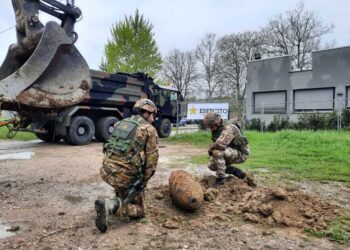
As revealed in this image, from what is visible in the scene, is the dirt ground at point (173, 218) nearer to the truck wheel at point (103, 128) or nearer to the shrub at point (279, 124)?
the truck wheel at point (103, 128)

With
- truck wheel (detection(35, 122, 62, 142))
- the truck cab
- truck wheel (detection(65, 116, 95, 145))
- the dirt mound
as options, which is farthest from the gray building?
the dirt mound

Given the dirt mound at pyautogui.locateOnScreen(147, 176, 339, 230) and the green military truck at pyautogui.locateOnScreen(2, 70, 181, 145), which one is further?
the green military truck at pyautogui.locateOnScreen(2, 70, 181, 145)

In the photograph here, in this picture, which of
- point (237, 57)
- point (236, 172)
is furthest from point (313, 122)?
point (237, 57)

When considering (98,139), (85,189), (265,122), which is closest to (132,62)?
(265,122)

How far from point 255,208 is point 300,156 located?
5426mm

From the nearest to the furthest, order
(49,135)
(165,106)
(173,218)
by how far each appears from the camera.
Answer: (173,218) → (49,135) → (165,106)

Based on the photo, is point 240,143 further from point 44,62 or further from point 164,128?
point 164,128

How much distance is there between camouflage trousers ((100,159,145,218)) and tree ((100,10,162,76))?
80.7 feet

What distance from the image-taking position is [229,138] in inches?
207

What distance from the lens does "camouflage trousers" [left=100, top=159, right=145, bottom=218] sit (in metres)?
3.86

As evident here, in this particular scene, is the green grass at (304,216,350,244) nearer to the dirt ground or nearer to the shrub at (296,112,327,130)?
the dirt ground

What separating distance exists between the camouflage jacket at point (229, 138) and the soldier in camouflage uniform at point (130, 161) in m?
1.51

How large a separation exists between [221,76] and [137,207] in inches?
1568

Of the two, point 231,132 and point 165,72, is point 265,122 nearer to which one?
point 231,132
